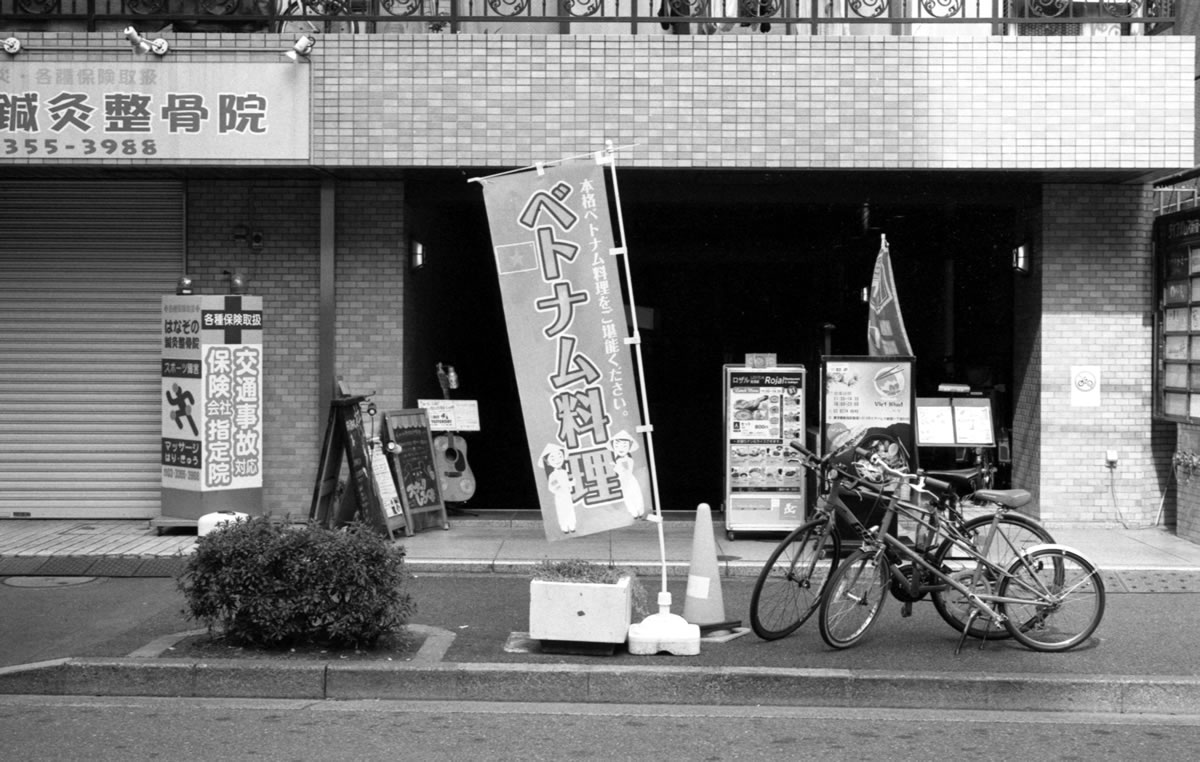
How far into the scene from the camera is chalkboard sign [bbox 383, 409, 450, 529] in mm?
12164

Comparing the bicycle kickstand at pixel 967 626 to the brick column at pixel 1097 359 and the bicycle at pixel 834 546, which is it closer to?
the bicycle at pixel 834 546

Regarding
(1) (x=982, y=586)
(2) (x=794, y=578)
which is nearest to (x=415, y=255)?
(2) (x=794, y=578)

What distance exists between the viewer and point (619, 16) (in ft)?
41.0

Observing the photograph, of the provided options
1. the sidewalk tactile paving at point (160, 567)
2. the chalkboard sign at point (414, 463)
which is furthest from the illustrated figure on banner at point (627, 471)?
the chalkboard sign at point (414, 463)

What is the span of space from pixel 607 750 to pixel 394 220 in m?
7.83

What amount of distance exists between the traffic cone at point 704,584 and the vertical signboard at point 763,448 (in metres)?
A: 3.99

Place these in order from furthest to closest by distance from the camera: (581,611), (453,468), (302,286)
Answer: (453,468) → (302,286) → (581,611)

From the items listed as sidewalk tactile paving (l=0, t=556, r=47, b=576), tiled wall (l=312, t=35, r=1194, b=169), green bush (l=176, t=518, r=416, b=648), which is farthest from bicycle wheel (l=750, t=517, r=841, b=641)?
sidewalk tactile paving (l=0, t=556, r=47, b=576)

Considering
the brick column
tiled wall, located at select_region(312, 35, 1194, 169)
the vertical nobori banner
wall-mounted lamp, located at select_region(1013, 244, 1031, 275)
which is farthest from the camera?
wall-mounted lamp, located at select_region(1013, 244, 1031, 275)

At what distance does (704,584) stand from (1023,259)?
21.9ft

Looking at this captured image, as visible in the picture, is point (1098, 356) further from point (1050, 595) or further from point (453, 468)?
point (453, 468)

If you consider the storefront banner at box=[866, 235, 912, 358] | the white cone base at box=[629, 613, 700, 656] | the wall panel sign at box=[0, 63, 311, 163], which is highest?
the wall panel sign at box=[0, 63, 311, 163]

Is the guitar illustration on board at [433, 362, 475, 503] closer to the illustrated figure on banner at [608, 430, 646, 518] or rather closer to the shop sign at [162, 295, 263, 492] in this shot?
the shop sign at [162, 295, 263, 492]

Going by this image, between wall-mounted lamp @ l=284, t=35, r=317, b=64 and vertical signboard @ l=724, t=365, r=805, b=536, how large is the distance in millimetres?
5053
